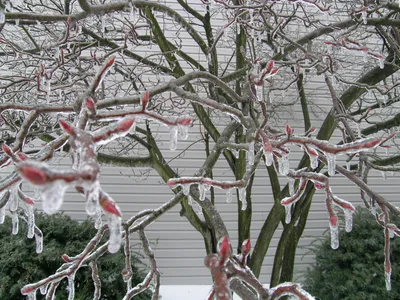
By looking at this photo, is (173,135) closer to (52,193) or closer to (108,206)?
(108,206)

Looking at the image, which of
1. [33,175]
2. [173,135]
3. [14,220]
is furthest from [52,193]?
[14,220]

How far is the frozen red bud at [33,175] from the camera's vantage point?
0.54 metres

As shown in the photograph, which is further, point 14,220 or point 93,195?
point 14,220

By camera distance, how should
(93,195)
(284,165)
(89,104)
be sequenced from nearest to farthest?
(93,195), (89,104), (284,165)

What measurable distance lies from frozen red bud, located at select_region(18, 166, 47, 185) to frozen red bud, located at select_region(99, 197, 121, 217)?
5.9 inches

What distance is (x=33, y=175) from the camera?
1.80ft

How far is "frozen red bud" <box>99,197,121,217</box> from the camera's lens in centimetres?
69

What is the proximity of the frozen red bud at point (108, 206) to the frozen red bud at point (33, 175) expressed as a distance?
0.15 metres

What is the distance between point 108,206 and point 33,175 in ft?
0.60

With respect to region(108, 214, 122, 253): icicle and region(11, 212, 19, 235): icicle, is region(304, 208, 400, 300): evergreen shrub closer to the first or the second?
region(11, 212, 19, 235): icicle

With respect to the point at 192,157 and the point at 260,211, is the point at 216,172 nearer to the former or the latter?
the point at 192,157

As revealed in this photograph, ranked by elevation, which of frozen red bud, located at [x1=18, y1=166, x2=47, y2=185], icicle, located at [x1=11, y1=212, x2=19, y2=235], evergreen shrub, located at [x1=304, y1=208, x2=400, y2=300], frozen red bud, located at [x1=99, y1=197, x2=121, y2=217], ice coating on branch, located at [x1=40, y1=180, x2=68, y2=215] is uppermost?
frozen red bud, located at [x1=18, y1=166, x2=47, y2=185]

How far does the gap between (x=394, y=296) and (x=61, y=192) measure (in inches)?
210

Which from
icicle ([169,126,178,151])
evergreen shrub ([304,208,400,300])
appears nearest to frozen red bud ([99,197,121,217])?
icicle ([169,126,178,151])
